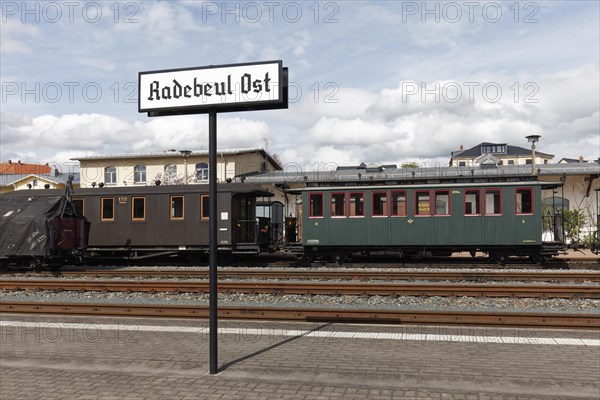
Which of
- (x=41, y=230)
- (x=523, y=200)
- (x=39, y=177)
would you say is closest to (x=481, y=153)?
(x=39, y=177)

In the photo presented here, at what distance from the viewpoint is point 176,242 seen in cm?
1792

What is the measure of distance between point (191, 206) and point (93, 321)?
912cm

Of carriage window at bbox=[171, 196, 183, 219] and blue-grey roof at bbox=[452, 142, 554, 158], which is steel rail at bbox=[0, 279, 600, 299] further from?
blue-grey roof at bbox=[452, 142, 554, 158]

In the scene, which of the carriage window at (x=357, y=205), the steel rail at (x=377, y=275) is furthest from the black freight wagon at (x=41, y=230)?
the carriage window at (x=357, y=205)

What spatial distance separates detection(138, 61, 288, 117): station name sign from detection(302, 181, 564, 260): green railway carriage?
11.7 m

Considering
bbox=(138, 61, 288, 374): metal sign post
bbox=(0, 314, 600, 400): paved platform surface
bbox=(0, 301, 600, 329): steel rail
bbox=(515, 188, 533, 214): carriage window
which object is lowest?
bbox=(0, 314, 600, 400): paved platform surface

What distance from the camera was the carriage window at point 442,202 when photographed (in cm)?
1653

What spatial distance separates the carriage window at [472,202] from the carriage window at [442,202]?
24.4 inches

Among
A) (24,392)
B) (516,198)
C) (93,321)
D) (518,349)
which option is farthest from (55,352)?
(516,198)

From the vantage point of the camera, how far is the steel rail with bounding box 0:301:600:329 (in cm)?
793

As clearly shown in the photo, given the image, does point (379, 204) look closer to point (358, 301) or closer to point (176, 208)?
point (358, 301)

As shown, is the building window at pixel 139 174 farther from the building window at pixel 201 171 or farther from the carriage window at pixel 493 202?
the carriage window at pixel 493 202

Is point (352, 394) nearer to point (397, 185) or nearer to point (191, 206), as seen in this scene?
point (397, 185)

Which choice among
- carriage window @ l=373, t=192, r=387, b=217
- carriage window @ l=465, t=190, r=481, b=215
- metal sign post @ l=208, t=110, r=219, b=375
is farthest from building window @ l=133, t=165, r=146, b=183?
metal sign post @ l=208, t=110, r=219, b=375
